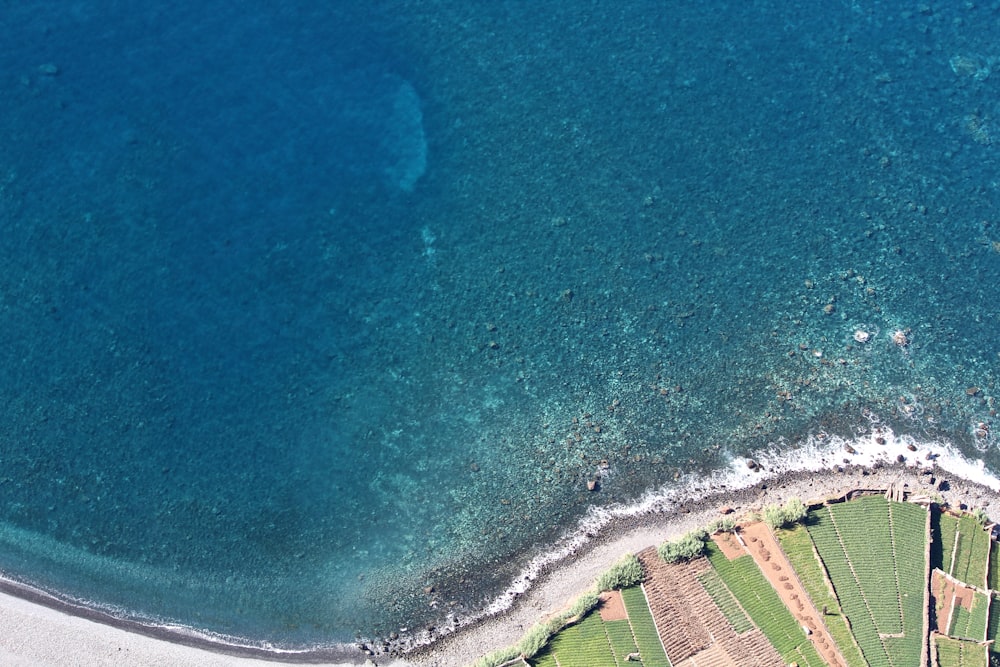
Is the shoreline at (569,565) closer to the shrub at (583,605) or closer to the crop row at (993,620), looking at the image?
the shrub at (583,605)

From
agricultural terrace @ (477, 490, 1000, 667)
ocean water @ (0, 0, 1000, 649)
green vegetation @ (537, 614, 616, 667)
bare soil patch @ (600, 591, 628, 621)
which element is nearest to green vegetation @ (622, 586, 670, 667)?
agricultural terrace @ (477, 490, 1000, 667)

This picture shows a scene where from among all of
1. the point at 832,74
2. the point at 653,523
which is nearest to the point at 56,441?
the point at 653,523

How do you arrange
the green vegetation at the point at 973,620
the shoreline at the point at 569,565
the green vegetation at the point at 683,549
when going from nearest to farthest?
the green vegetation at the point at 973,620 < the green vegetation at the point at 683,549 < the shoreline at the point at 569,565

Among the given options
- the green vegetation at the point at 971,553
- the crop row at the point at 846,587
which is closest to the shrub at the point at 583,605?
the crop row at the point at 846,587

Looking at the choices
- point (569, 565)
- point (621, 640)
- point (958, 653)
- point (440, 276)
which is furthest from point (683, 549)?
point (440, 276)

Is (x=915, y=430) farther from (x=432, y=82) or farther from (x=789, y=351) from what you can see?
(x=432, y=82)

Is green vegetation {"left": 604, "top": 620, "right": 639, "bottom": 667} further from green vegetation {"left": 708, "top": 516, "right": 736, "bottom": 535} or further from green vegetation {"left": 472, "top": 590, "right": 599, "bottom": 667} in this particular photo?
green vegetation {"left": 708, "top": 516, "right": 736, "bottom": 535}
